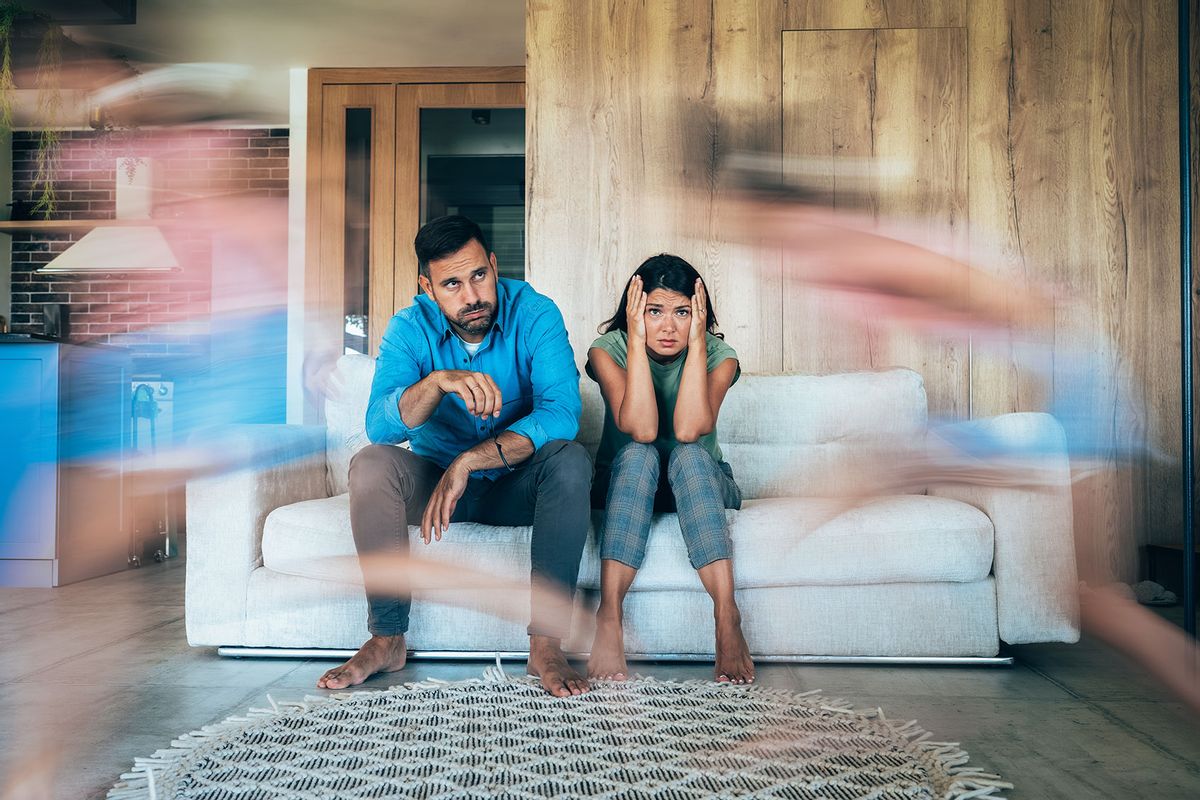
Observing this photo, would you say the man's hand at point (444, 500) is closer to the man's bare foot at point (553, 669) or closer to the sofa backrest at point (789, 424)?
the man's bare foot at point (553, 669)

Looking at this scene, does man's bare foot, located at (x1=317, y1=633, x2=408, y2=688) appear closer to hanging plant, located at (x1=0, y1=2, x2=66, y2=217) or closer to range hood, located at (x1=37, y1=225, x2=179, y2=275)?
hanging plant, located at (x1=0, y1=2, x2=66, y2=217)

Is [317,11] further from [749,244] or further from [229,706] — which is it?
[229,706]

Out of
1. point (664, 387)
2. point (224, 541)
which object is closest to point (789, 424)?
point (664, 387)

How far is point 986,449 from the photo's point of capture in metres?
2.09

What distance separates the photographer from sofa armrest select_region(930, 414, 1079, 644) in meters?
1.92

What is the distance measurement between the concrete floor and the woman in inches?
6.1

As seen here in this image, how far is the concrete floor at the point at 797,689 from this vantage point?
4.20 feet

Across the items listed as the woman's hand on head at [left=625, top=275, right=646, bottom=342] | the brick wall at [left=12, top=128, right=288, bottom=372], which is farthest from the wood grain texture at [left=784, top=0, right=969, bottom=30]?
the brick wall at [left=12, top=128, right=288, bottom=372]

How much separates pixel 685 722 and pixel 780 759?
22 cm

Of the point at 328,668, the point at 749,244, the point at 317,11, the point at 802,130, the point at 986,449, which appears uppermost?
the point at 317,11

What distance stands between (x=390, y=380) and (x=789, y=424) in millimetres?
1132

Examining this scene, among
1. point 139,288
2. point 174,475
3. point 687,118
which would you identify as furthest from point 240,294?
point 687,118

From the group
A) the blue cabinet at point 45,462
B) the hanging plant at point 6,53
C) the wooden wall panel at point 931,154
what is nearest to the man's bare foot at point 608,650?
the wooden wall panel at point 931,154

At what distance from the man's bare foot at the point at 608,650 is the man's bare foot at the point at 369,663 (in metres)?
0.41
